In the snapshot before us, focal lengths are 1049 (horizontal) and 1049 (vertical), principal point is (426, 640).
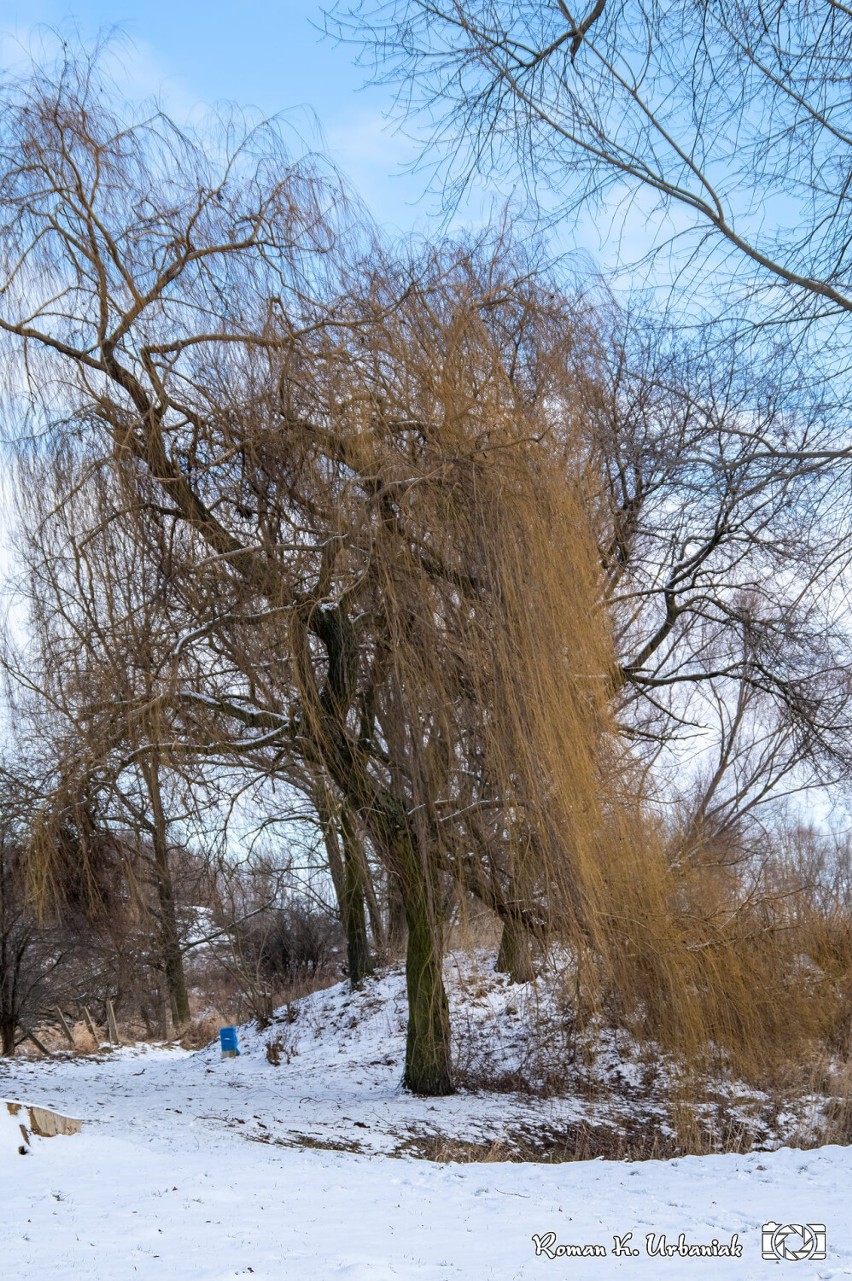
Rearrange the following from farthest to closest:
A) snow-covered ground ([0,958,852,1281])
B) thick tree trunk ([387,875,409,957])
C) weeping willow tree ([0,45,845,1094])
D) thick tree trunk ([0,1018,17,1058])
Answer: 1. thick tree trunk ([0,1018,17,1058])
2. thick tree trunk ([387,875,409,957])
3. weeping willow tree ([0,45,845,1094])
4. snow-covered ground ([0,958,852,1281])

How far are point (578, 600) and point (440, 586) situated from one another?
88 centimetres

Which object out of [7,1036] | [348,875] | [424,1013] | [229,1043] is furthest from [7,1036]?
[424,1013]

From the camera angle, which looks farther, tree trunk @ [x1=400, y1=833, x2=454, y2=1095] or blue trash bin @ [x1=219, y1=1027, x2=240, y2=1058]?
blue trash bin @ [x1=219, y1=1027, x2=240, y2=1058]

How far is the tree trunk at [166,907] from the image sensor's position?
7.27 meters

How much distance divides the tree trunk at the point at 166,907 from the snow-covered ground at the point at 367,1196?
2001 millimetres

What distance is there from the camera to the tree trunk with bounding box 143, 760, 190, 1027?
7270 mm

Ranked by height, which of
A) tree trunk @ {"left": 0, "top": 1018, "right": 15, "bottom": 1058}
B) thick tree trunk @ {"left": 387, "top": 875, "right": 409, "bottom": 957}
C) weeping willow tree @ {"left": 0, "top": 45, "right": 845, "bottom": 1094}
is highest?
weeping willow tree @ {"left": 0, "top": 45, "right": 845, "bottom": 1094}

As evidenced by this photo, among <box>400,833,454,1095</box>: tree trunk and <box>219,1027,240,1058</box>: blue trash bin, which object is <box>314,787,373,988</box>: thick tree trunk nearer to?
<box>400,833,454,1095</box>: tree trunk

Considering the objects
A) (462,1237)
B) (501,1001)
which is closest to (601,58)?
(462,1237)

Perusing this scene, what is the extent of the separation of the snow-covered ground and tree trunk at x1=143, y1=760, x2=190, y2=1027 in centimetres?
200

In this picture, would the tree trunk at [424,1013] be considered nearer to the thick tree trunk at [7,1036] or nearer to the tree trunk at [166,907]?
the tree trunk at [166,907]

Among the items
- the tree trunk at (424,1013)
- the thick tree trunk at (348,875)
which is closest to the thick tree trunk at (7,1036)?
the thick tree trunk at (348,875)

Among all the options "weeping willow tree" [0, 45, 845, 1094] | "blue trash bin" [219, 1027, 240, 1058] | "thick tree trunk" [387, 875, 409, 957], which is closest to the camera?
"weeping willow tree" [0, 45, 845, 1094]

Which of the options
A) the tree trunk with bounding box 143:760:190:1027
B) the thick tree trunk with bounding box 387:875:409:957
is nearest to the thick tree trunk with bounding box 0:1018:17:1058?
the tree trunk with bounding box 143:760:190:1027
